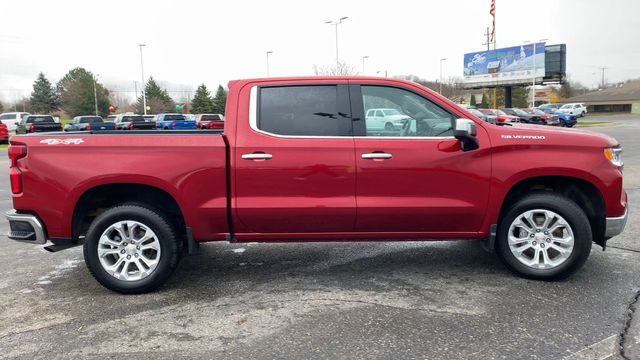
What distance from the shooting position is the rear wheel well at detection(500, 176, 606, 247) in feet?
15.2

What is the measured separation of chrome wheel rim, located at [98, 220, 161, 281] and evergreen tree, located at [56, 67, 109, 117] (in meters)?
79.5

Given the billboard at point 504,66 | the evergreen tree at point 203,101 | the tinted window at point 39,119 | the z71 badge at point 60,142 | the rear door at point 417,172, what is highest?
the billboard at point 504,66

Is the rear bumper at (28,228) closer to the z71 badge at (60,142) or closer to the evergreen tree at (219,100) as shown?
the z71 badge at (60,142)

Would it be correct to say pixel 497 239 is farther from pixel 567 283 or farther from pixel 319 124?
pixel 319 124

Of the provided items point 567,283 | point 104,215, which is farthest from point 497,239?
point 104,215

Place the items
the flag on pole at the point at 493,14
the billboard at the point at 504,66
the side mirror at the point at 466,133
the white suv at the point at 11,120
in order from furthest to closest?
the flag on pole at the point at 493,14 < the billboard at the point at 504,66 < the white suv at the point at 11,120 < the side mirror at the point at 466,133

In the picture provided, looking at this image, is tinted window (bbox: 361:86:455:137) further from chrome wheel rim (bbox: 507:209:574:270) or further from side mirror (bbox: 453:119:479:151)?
chrome wheel rim (bbox: 507:209:574:270)

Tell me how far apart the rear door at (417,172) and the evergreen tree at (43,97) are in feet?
317

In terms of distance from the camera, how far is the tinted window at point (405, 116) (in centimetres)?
452

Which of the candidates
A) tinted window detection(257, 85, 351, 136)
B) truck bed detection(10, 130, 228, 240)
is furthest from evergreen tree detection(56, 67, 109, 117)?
tinted window detection(257, 85, 351, 136)

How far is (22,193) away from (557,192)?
484 centimetres

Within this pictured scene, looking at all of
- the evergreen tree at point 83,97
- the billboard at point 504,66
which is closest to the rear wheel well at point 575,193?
the billboard at point 504,66

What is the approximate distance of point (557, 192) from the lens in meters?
4.80

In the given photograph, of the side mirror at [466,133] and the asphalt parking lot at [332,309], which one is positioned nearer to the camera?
the asphalt parking lot at [332,309]
